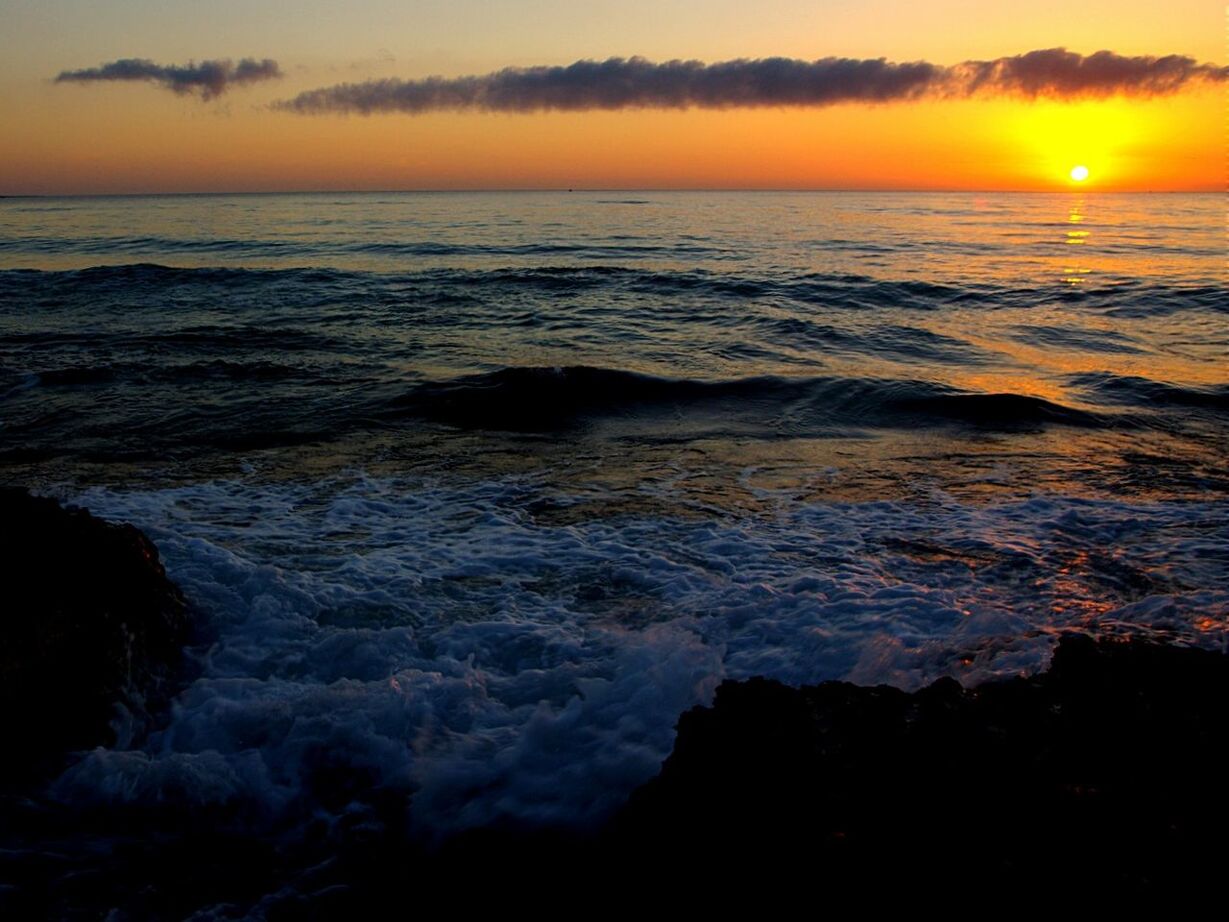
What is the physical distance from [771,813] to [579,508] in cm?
452

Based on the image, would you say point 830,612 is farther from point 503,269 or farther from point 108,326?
point 503,269

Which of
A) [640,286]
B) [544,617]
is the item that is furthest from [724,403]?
[640,286]

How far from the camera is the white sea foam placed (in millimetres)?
3717

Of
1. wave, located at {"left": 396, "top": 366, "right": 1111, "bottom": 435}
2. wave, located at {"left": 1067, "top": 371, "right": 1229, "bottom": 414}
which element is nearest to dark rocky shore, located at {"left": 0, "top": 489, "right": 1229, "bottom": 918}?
wave, located at {"left": 396, "top": 366, "right": 1111, "bottom": 435}

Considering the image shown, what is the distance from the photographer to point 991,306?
1989 centimetres

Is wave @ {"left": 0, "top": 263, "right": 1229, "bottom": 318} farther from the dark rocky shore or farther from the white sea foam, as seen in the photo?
the dark rocky shore

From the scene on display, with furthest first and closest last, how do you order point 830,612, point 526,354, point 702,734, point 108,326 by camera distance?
1. point 108,326
2. point 526,354
3. point 830,612
4. point 702,734

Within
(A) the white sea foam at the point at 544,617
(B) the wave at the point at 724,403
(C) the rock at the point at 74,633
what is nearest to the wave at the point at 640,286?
(B) the wave at the point at 724,403

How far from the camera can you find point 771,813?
2748mm

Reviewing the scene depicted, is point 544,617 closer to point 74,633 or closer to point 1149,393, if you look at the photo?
point 74,633

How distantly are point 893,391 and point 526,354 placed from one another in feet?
21.0

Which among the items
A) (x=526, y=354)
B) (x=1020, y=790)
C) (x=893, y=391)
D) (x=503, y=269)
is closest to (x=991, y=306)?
(x=893, y=391)

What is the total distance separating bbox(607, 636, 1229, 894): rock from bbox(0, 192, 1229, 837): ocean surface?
745 mm

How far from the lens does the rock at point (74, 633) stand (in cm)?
368
